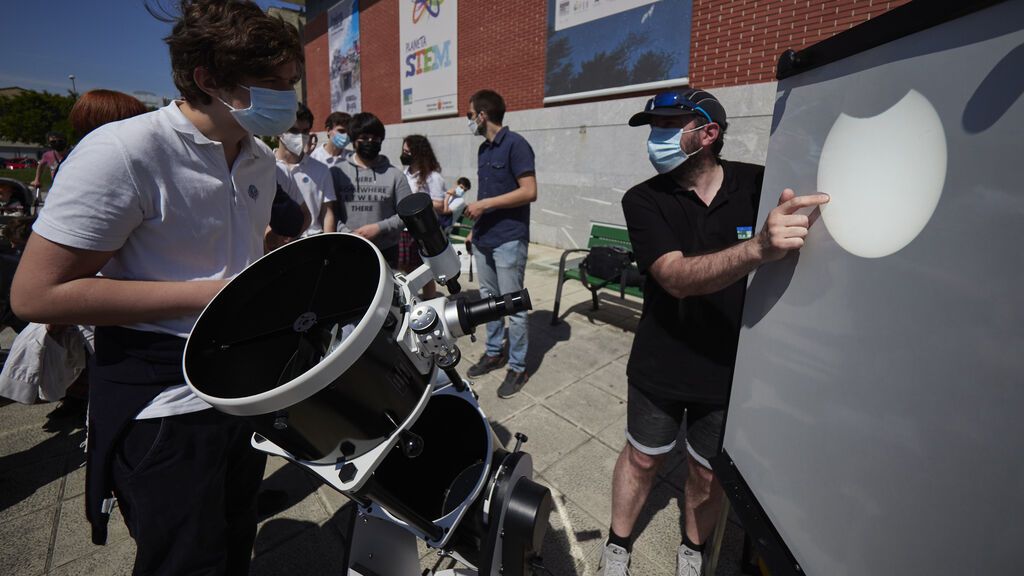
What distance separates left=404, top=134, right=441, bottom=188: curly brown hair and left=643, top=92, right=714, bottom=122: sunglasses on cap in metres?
3.75

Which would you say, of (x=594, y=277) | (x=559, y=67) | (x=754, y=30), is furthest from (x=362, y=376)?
(x=559, y=67)

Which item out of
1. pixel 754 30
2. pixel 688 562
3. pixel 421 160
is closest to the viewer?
pixel 688 562

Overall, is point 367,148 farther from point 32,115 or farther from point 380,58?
point 32,115

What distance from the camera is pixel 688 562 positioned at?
1.87 meters

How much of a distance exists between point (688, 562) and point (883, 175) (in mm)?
1740

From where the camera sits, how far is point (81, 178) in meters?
1.02

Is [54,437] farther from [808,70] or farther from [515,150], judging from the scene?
[808,70]

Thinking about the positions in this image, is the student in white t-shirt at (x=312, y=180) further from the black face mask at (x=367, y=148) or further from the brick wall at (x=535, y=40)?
the brick wall at (x=535, y=40)

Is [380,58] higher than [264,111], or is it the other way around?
[380,58]

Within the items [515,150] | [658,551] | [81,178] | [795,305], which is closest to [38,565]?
[81,178]

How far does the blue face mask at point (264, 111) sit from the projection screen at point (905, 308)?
1.37 meters

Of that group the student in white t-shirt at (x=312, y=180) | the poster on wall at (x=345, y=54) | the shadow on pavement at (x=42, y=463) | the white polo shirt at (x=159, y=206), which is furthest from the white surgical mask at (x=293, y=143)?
the poster on wall at (x=345, y=54)

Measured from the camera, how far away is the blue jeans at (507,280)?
10.9 ft

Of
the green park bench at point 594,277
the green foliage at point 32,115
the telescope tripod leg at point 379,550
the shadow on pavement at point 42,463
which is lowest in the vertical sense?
the shadow on pavement at point 42,463
